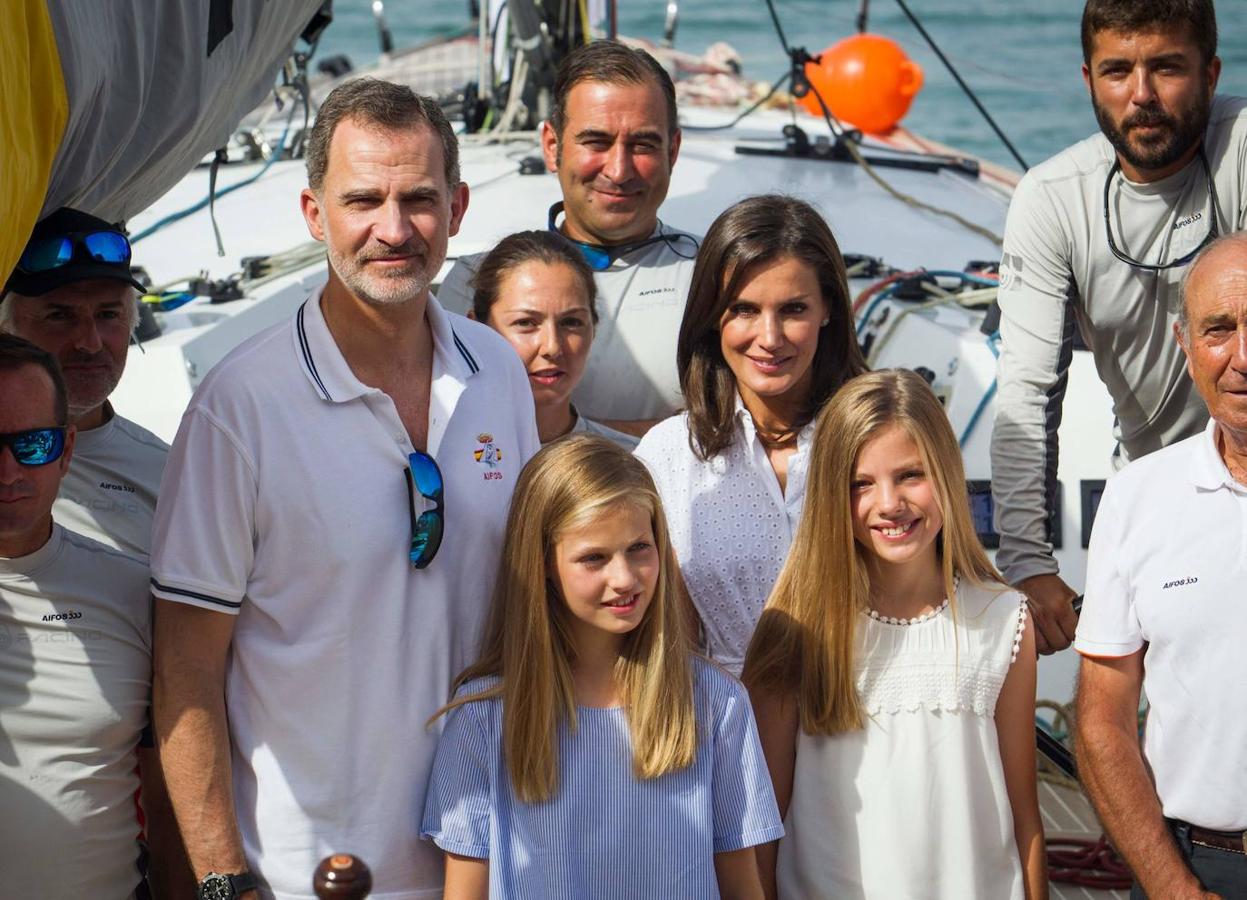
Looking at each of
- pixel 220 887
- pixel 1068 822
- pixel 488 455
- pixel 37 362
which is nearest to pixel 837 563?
pixel 488 455

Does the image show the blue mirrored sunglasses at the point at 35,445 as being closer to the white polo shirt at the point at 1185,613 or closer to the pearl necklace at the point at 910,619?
the pearl necklace at the point at 910,619

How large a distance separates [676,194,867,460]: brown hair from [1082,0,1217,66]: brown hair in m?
0.63

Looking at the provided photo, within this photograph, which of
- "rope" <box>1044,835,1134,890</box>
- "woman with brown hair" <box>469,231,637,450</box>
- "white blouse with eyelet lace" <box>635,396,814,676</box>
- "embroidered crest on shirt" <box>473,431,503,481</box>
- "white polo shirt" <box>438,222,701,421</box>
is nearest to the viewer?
"embroidered crest on shirt" <box>473,431,503,481</box>

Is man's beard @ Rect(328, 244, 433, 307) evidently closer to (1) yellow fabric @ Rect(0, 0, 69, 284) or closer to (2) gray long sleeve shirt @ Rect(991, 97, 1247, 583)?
(1) yellow fabric @ Rect(0, 0, 69, 284)

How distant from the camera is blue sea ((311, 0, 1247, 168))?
55.2ft

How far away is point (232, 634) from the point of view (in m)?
2.42

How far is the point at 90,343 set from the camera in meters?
2.79

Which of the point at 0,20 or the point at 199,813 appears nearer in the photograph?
the point at 0,20

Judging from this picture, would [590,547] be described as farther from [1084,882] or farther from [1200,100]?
[1084,882]

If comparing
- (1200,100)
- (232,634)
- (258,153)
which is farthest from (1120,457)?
(258,153)

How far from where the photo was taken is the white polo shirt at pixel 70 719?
7.93 feet

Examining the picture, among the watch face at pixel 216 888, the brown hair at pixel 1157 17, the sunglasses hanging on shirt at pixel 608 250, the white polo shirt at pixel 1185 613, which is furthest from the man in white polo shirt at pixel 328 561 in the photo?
the brown hair at pixel 1157 17

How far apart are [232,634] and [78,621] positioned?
26cm

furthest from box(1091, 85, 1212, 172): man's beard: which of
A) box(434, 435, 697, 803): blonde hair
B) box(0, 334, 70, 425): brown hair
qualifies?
box(0, 334, 70, 425): brown hair
